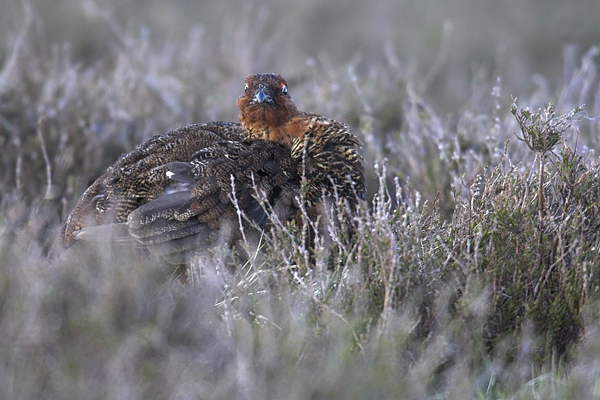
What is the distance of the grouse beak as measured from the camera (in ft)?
13.1

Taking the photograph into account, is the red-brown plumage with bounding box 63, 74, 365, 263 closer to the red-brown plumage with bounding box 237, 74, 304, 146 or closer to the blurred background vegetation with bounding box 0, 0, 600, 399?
the red-brown plumage with bounding box 237, 74, 304, 146

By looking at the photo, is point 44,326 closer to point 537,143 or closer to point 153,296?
point 153,296

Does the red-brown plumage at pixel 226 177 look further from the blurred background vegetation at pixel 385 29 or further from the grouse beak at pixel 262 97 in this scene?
the blurred background vegetation at pixel 385 29

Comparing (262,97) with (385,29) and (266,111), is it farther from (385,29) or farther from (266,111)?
(385,29)

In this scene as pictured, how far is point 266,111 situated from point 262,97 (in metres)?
0.08

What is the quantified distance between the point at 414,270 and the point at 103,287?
1.26 meters

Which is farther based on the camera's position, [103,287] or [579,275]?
[579,275]

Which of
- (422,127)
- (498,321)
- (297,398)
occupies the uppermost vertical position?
(422,127)

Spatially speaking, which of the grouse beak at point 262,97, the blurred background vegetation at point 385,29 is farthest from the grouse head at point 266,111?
the blurred background vegetation at point 385,29

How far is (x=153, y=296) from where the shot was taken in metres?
2.69

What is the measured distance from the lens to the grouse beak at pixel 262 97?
13.1ft

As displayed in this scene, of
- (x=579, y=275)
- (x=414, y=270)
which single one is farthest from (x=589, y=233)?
(x=414, y=270)

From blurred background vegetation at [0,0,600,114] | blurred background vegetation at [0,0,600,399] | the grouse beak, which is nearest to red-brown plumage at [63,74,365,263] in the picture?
the grouse beak

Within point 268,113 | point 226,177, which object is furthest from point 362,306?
point 268,113
